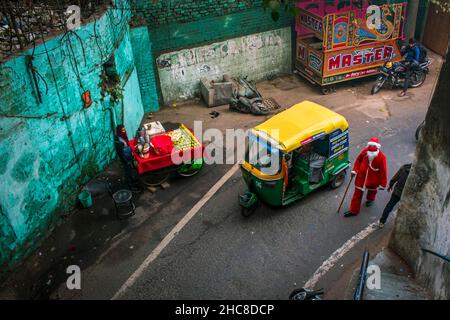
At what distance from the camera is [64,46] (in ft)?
27.7

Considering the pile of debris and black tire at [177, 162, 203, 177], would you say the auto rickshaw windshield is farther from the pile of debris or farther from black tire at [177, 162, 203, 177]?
the pile of debris

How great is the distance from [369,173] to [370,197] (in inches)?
31.9

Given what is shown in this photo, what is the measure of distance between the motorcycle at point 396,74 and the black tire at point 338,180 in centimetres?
570

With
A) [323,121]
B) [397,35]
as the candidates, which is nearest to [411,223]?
[323,121]

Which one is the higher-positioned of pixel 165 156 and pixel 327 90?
pixel 165 156

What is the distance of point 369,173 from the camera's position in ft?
27.2

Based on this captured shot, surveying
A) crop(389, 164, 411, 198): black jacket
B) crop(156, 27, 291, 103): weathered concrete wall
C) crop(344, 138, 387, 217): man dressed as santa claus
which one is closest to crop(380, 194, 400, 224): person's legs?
crop(389, 164, 411, 198): black jacket

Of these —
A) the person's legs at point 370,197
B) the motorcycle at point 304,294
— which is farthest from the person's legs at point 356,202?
the motorcycle at point 304,294

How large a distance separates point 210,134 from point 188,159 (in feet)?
8.36

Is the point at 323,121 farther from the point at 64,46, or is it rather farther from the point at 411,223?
the point at 64,46

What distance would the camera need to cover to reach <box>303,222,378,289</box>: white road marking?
7285mm

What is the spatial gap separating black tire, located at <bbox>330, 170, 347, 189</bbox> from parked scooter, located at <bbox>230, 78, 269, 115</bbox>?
169 inches

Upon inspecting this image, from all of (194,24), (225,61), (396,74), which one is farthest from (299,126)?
(396,74)

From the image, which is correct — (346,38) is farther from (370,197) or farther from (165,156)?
(165,156)
